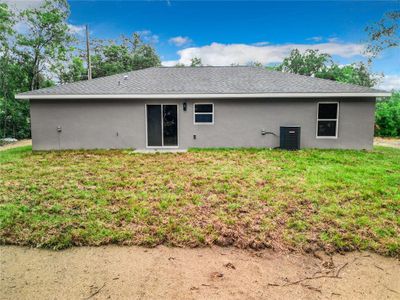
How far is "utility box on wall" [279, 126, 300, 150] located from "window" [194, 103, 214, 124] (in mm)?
2858

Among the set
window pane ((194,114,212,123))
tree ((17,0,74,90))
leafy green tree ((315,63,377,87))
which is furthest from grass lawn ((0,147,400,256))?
leafy green tree ((315,63,377,87))

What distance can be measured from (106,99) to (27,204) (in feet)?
21.8

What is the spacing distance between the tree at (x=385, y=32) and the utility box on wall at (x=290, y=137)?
137 inches

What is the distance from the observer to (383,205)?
435 centimetres

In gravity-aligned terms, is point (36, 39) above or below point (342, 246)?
above

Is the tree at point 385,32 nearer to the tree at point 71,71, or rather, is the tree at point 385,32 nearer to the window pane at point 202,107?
the window pane at point 202,107

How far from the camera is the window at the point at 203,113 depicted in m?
10.4

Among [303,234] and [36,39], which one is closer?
[303,234]

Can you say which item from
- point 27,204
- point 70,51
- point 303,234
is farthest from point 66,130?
point 70,51

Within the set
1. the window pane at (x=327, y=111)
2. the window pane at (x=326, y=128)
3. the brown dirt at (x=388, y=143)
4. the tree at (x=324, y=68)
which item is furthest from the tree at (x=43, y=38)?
the tree at (x=324, y=68)

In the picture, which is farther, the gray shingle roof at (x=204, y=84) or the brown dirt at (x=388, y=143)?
the brown dirt at (x=388, y=143)

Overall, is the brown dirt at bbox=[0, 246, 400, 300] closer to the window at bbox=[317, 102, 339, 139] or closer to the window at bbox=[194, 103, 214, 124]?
the window at bbox=[194, 103, 214, 124]

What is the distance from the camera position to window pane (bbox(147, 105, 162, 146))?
10.5m

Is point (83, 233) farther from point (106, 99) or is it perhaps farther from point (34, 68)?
point (34, 68)
